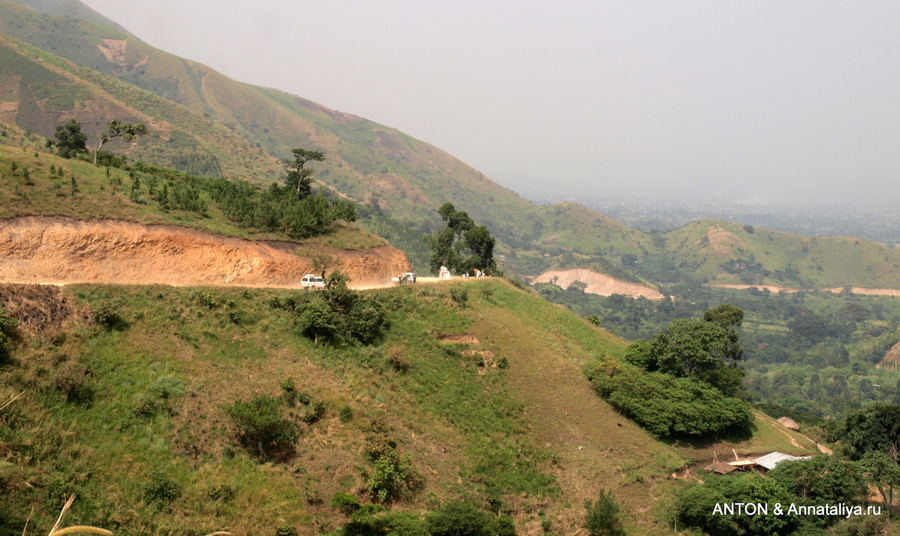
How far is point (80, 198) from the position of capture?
31672 millimetres

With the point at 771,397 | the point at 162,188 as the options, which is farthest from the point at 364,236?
the point at 771,397

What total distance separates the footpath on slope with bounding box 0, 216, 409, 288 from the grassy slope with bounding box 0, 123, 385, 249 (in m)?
0.63

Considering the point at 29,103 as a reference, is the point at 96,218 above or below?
below

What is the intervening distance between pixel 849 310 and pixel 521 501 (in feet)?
558

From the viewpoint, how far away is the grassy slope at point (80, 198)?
2964cm

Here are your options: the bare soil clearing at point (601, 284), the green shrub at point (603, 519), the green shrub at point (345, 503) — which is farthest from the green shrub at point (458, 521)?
the bare soil clearing at point (601, 284)

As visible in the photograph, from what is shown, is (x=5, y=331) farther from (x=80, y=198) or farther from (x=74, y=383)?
(x=80, y=198)

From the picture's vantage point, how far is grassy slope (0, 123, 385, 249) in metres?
29.6

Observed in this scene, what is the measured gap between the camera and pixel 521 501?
28281 millimetres

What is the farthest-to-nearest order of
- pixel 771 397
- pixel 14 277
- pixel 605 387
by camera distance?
pixel 771 397 < pixel 605 387 < pixel 14 277

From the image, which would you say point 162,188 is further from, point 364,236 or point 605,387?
point 605,387

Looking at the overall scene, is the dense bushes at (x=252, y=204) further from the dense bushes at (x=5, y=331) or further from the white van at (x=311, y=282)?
the dense bushes at (x=5, y=331)

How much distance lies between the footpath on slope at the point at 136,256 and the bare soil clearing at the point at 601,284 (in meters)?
148

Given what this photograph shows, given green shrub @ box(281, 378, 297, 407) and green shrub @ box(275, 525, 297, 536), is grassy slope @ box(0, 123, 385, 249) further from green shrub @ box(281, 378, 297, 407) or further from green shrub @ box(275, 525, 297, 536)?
green shrub @ box(275, 525, 297, 536)
